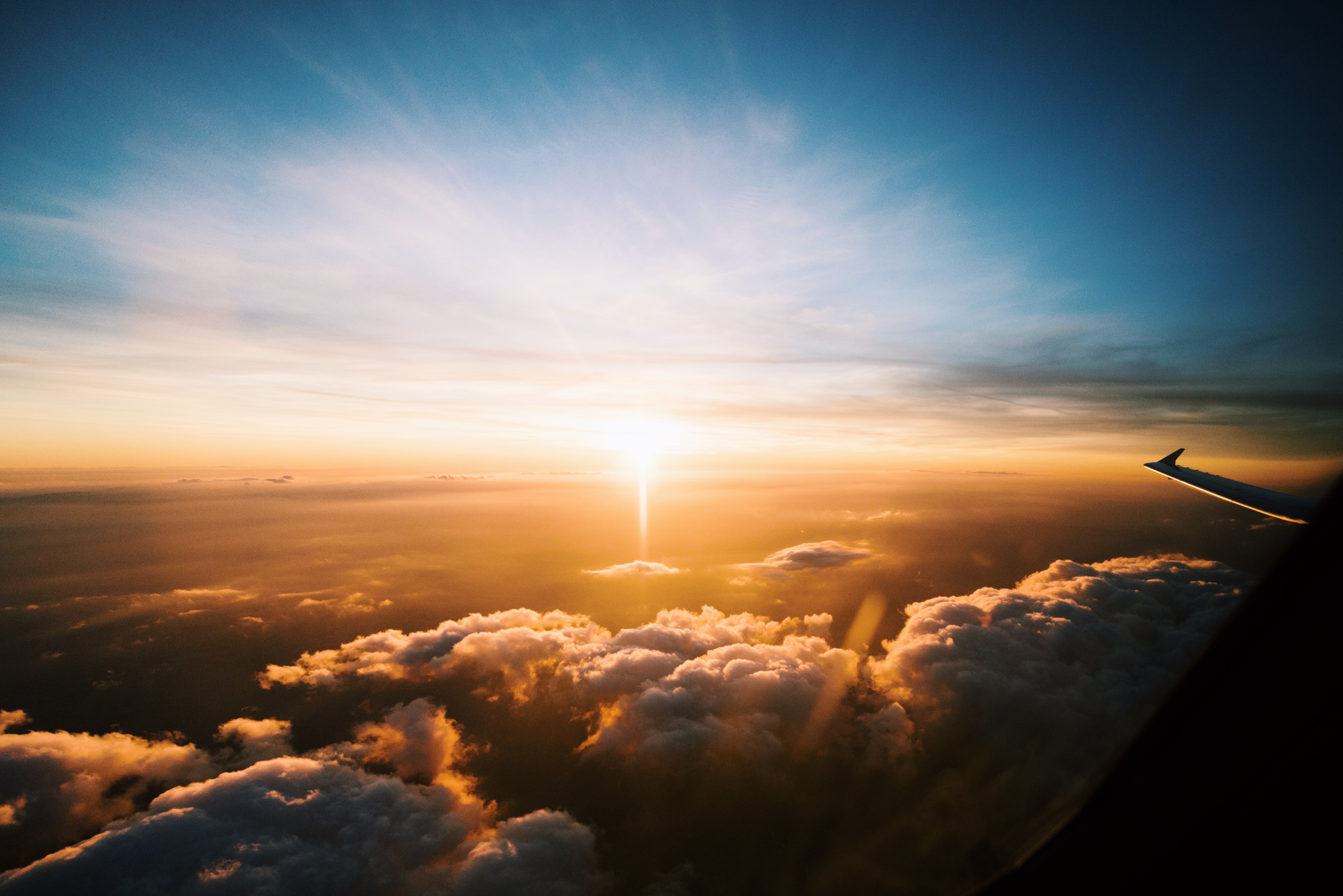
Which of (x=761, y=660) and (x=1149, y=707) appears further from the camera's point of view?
(x=761, y=660)

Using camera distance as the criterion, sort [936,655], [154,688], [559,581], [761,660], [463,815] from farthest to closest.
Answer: [559,581] < [154,688] < [761,660] < [936,655] < [463,815]

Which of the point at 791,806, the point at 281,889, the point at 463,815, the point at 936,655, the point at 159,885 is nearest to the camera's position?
the point at 159,885

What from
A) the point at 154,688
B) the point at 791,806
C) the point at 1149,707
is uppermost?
the point at 1149,707

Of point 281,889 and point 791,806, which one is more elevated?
point 281,889

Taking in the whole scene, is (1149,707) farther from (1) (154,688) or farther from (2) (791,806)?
(1) (154,688)

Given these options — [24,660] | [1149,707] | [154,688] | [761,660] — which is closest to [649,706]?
[761,660]

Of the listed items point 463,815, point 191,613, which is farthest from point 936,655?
point 191,613
